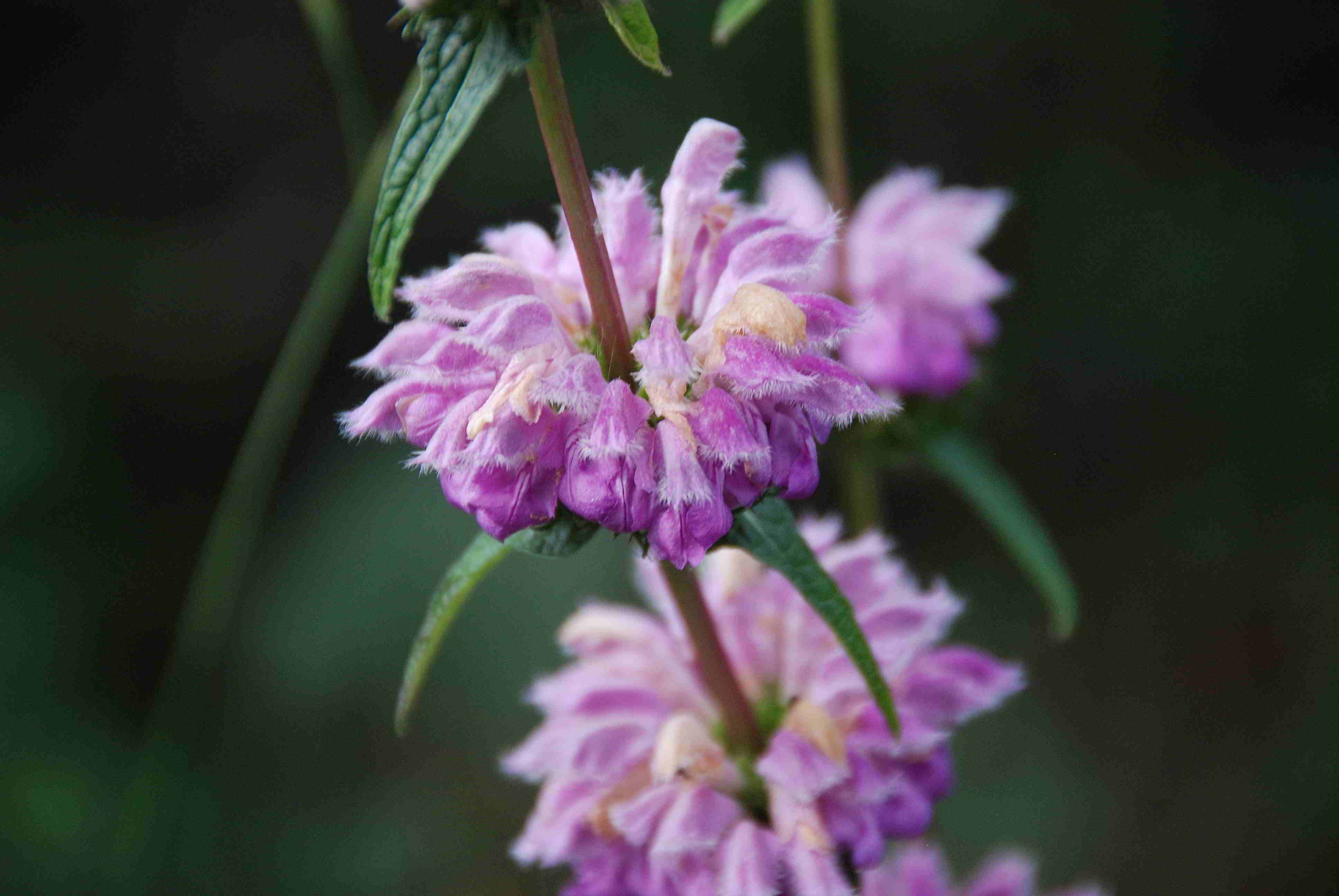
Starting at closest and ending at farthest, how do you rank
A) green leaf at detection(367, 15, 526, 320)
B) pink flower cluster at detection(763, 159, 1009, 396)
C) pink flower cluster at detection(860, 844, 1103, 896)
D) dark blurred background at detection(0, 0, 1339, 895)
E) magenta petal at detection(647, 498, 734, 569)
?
1. green leaf at detection(367, 15, 526, 320)
2. magenta petal at detection(647, 498, 734, 569)
3. pink flower cluster at detection(860, 844, 1103, 896)
4. pink flower cluster at detection(763, 159, 1009, 396)
5. dark blurred background at detection(0, 0, 1339, 895)

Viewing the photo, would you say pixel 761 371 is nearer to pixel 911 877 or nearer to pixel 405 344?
pixel 405 344

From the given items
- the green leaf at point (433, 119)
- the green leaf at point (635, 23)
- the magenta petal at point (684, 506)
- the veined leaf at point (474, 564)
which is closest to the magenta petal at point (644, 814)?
the veined leaf at point (474, 564)

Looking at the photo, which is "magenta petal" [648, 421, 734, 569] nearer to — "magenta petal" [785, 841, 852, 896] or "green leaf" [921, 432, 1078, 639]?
"magenta petal" [785, 841, 852, 896]

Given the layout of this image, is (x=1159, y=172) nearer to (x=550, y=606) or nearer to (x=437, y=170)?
(x=550, y=606)

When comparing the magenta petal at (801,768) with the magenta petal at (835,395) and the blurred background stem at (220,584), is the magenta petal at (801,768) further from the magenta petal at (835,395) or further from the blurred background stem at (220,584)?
the blurred background stem at (220,584)

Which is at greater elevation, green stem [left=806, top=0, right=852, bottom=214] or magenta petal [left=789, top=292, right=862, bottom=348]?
green stem [left=806, top=0, right=852, bottom=214]

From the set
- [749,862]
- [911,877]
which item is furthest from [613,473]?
[911,877]

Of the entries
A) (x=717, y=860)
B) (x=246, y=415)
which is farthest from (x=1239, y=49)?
(x=717, y=860)

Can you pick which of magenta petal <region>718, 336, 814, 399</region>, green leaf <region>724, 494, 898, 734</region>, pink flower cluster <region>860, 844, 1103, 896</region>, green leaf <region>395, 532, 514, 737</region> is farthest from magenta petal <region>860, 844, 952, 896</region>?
magenta petal <region>718, 336, 814, 399</region>
